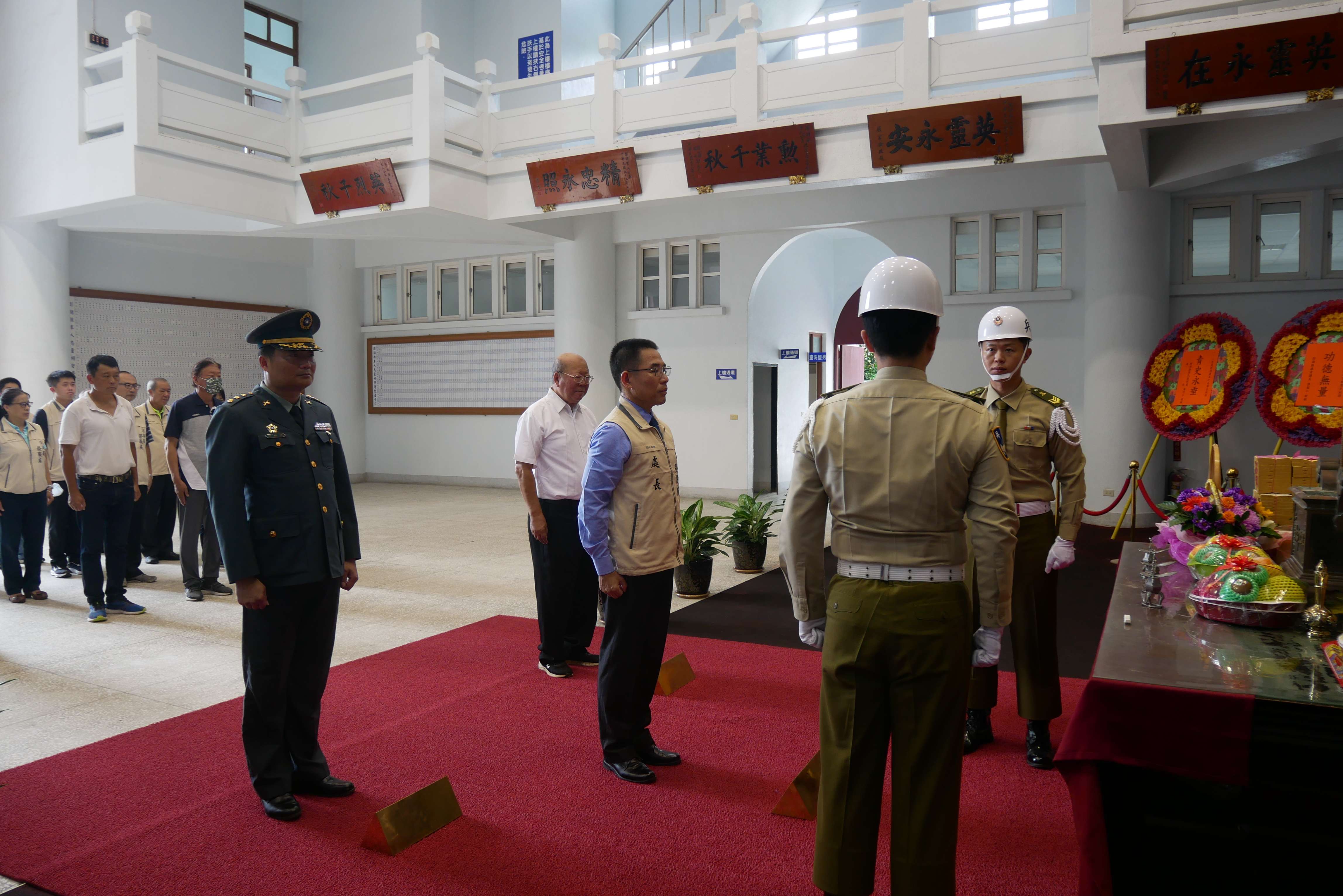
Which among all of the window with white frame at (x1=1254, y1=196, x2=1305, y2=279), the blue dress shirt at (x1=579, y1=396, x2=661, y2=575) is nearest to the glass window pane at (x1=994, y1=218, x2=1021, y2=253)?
the window with white frame at (x1=1254, y1=196, x2=1305, y2=279)

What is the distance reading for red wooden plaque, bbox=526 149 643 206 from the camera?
873 cm

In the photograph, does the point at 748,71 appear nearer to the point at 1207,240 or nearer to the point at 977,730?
the point at 1207,240

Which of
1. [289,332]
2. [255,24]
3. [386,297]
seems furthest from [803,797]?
[255,24]

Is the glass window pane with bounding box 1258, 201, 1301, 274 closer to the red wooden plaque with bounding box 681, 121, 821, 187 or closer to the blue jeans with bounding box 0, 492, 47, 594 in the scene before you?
the red wooden plaque with bounding box 681, 121, 821, 187

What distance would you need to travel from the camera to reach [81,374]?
11.2 metres

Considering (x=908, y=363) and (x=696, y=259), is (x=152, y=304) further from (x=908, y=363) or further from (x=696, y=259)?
(x=908, y=363)

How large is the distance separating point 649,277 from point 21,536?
303 inches

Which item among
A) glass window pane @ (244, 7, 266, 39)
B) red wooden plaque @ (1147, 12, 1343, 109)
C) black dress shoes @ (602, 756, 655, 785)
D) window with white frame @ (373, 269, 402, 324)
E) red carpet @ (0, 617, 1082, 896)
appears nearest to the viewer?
red carpet @ (0, 617, 1082, 896)

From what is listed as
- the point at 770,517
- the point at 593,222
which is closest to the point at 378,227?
the point at 593,222

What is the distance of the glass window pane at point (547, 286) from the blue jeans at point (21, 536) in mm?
7626

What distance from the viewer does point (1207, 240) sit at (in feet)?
28.8

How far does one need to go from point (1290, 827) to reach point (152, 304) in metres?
13.2

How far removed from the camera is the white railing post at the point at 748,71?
8086 millimetres

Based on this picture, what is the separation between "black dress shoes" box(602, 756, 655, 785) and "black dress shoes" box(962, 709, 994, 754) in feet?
3.76
